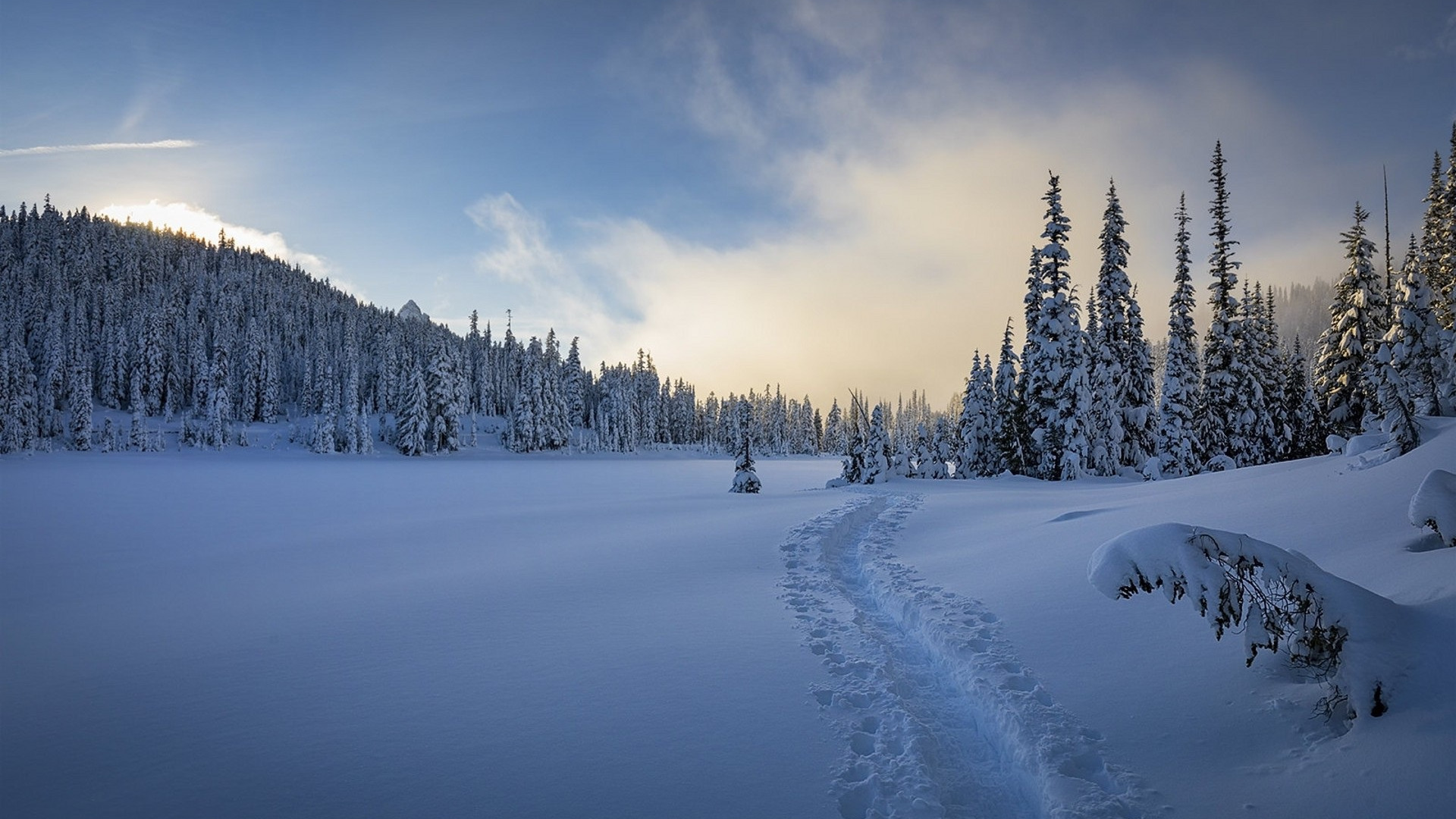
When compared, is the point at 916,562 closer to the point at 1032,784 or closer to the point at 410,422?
the point at 1032,784

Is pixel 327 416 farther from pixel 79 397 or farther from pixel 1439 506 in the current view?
pixel 1439 506

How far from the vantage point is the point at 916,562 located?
1141 cm

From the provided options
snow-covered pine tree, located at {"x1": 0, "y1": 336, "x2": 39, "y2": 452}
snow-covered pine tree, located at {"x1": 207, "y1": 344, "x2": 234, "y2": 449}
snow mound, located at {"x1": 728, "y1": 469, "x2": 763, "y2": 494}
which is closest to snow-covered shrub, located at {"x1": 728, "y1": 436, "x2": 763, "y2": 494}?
snow mound, located at {"x1": 728, "y1": 469, "x2": 763, "y2": 494}

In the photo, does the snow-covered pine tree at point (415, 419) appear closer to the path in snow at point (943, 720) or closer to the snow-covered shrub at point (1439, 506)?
the path in snow at point (943, 720)

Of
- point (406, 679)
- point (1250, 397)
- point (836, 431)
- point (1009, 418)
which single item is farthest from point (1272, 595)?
point (836, 431)

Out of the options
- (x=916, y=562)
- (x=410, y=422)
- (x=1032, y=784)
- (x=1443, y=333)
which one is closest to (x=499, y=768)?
(x=1032, y=784)

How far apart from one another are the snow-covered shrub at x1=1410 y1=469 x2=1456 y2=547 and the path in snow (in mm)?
3733

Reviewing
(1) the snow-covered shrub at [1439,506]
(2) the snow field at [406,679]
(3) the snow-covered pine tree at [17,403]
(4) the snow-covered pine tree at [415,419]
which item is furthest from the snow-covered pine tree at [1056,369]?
(3) the snow-covered pine tree at [17,403]

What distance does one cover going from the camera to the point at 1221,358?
31547 millimetres

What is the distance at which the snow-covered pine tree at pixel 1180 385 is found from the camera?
102 feet

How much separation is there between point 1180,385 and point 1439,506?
32745mm

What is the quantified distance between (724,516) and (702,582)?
8.19 m

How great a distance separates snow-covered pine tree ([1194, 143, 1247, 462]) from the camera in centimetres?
3050

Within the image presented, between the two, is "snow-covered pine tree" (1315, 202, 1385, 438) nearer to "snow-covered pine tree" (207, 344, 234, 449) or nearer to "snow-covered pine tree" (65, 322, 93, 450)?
"snow-covered pine tree" (207, 344, 234, 449)
